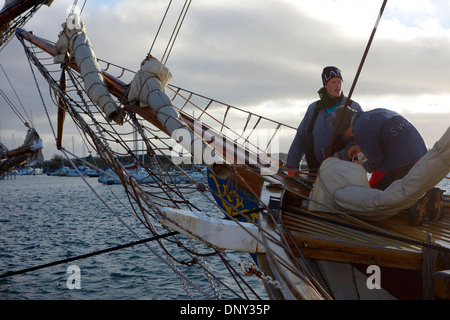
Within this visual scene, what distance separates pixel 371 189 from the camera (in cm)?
334

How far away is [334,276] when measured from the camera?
11.1ft

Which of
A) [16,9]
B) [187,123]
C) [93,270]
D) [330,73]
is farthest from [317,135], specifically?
[16,9]

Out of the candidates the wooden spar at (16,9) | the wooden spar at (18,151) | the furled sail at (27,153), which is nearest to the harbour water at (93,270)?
the furled sail at (27,153)

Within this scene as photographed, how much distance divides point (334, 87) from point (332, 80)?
91 millimetres

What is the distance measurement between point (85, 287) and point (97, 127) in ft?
17.8

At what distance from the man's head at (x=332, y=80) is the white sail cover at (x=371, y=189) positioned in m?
1.66

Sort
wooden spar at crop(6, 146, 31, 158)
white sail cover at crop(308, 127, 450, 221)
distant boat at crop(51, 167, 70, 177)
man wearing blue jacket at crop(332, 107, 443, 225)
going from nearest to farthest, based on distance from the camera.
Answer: white sail cover at crop(308, 127, 450, 221) → man wearing blue jacket at crop(332, 107, 443, 225) → wooden spar at crop(6, 146, 31, 158) → distant boat at crop(51, 167, 70, 177)

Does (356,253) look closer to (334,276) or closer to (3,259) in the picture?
(334,276)

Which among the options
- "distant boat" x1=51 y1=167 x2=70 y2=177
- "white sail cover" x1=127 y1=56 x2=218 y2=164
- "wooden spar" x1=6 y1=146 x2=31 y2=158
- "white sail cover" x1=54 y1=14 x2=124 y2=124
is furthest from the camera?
A: "distant boat" x1=51 y1=167 x2=70 y2=177

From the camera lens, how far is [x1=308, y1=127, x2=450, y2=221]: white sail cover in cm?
279

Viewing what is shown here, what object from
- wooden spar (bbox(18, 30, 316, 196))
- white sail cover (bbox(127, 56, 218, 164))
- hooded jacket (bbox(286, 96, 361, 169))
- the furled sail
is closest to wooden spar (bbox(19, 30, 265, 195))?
wooden spar (bbox(18, 30, 316, 196))

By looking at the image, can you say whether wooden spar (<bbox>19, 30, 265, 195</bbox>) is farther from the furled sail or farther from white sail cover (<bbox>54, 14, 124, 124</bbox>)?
the furled sail
